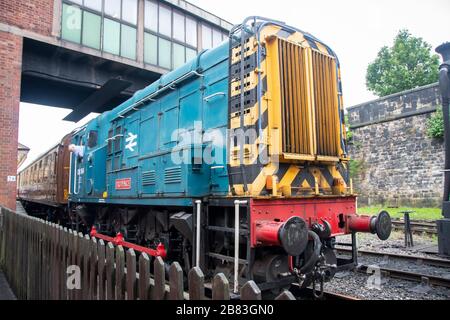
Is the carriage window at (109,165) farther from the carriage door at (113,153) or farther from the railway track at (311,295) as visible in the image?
the railway track at (311,295)

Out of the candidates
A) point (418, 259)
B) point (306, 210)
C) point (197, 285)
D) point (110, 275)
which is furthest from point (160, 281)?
point (418, 259)

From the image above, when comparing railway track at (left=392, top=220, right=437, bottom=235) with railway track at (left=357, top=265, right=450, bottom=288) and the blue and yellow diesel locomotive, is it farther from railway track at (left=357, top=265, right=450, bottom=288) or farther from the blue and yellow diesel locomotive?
the blue and yellow diesel locomotive

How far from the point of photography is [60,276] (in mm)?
3725

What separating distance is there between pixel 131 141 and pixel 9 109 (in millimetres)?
6835

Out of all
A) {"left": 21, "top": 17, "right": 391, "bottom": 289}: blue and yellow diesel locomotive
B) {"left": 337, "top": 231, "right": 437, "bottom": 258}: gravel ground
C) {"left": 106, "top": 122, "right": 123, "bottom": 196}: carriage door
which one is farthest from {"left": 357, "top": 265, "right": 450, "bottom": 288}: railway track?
{"left": 106, "top": 122, "right": 123, "bottom": 196}: carriage door

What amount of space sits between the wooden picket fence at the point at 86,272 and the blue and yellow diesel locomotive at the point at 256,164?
1.38 m

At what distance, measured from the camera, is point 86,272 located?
3.17m

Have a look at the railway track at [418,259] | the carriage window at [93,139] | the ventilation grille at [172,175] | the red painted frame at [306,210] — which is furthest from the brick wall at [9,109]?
the railway track at [418,259]

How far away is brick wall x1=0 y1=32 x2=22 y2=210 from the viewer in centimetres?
1116

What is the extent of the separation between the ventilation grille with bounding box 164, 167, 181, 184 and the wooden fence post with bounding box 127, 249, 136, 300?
2462 millimetres

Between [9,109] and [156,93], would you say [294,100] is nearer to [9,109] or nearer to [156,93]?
[156,93]

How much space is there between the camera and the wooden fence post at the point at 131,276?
2.54 m

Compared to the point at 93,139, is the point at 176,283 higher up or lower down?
lower down

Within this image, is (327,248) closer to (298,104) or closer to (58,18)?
(298,104)
